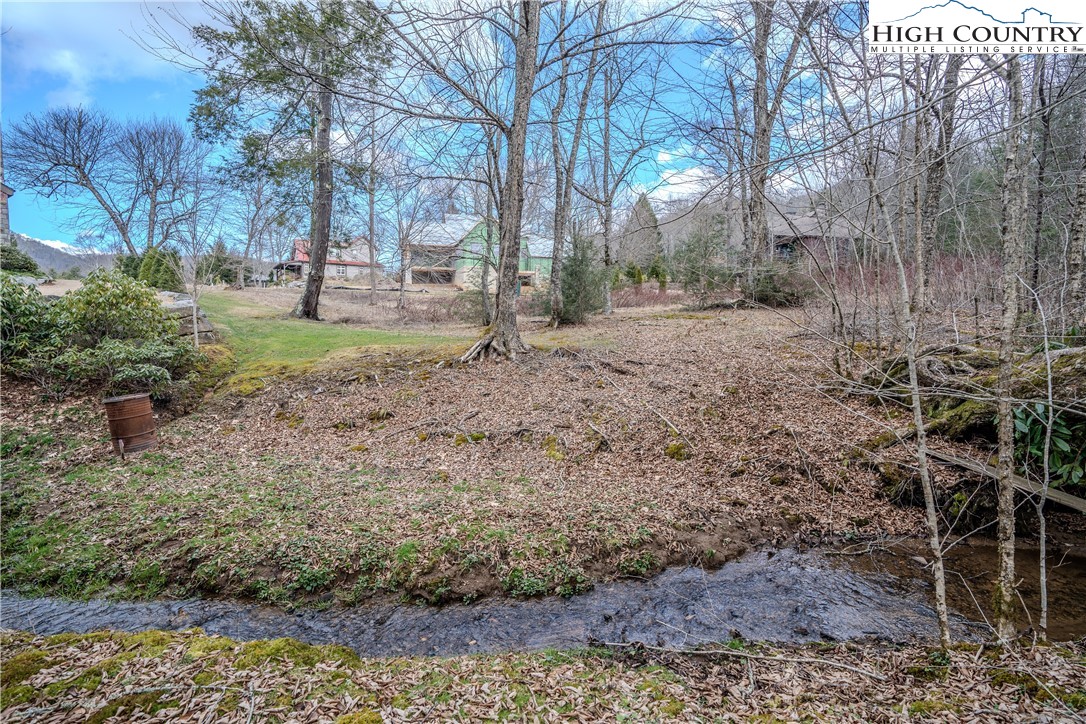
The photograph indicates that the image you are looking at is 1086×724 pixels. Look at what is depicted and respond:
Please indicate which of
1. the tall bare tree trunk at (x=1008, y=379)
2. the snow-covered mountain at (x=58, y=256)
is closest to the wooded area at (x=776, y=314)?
the tall bare tree trunk at (x=1008, y=379)

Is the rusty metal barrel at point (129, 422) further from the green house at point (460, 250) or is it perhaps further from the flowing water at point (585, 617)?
the green house at point (460, 250)

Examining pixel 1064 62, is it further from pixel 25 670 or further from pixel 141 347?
pixel 141 347

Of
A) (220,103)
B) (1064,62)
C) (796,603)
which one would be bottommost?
(796,603)

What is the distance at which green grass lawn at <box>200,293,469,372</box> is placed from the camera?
955 cm

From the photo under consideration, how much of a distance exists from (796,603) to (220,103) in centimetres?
1117

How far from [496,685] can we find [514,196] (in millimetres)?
7227

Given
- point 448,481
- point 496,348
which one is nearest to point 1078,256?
point 448,481

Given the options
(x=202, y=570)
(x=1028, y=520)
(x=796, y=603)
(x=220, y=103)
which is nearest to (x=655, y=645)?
(x=796, y=603)

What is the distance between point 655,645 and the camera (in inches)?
128

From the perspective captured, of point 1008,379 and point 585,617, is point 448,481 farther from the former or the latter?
point 1008,379

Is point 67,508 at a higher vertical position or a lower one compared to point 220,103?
lower

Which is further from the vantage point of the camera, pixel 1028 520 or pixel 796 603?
pixel 1028 520

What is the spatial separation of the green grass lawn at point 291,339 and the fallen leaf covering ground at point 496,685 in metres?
7.15

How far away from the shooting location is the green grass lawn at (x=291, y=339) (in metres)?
9.55
